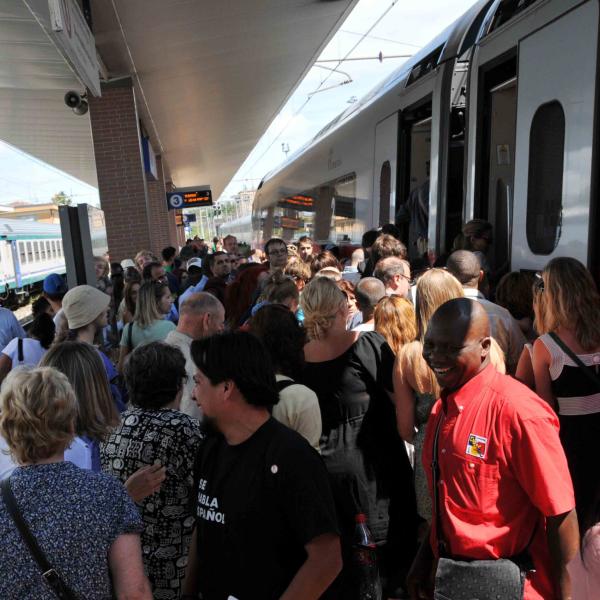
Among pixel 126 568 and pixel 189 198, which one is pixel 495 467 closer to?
pixel 126 568

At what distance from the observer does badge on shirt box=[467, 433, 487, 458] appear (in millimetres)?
2107

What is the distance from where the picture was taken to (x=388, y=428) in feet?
11.1

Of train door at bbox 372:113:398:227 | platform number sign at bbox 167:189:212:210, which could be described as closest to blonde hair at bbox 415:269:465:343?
train door at bbox 372:113:398:227

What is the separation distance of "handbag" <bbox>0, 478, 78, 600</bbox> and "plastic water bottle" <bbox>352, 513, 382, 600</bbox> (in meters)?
0.96

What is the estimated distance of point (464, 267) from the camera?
430 centimetres

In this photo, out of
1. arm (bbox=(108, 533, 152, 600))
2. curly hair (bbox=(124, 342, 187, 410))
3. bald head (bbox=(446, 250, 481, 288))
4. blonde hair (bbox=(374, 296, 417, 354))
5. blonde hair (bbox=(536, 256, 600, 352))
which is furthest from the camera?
bald head (bbox=(446, 250, 481, 288))

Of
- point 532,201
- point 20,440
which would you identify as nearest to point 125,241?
point 532,201

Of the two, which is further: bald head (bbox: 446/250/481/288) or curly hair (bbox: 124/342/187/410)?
bald head (bbox: 446/250/481/288)

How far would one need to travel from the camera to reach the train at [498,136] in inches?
161

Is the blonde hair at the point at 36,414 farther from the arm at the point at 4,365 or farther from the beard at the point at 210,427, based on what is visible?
the arm at the point at 4,365

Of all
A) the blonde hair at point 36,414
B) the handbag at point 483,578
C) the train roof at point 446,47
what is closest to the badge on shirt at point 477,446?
the handbag at point 483,578

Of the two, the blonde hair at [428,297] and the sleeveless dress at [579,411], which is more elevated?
the blonde hair at [428,297]

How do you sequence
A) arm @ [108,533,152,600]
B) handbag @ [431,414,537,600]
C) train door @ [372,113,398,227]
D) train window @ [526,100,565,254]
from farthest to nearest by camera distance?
1. train door @ [372,113,398,227]
2. train window @ [526,100,565,254]
3. handbag @ [431,414,537,600]
4. arm @ [108,533,152,600]

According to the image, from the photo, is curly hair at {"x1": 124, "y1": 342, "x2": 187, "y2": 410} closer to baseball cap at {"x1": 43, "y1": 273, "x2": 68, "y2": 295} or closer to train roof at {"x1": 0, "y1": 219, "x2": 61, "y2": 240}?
baseball cap at {"x1": 43, "y1": 273, "x2": 68, "y2": 295}
